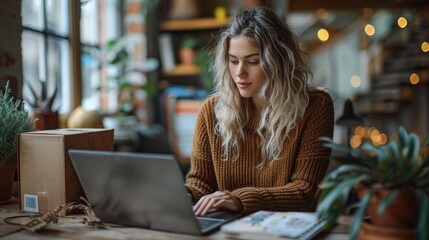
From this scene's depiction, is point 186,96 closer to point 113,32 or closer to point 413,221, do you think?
point 113,32

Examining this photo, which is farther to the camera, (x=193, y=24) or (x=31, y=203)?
A: (x=193, y=24)

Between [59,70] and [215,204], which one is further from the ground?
[59,70]

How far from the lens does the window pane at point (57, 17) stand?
330 cm

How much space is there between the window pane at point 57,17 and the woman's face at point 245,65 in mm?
1897

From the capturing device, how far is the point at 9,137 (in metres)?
1.67

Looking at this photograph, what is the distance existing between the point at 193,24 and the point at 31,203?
3.25 metres

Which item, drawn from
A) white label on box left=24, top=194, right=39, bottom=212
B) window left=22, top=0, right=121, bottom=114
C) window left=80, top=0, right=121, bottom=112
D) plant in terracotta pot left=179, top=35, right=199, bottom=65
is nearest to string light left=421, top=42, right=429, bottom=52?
plant in terracotta pot left=179, top=35, right=199, bottom=65

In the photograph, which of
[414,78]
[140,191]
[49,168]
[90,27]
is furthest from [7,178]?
[414,78]

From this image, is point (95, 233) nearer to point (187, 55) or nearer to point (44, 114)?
point (44, 114)

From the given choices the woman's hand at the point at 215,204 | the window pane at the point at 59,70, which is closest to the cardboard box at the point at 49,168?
the woman's hand at the point at 215,204

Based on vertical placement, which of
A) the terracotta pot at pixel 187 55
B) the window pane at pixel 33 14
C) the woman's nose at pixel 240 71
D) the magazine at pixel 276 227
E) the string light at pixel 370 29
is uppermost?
the string light at pixel 370 29

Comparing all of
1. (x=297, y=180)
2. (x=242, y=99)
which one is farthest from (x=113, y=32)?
(x=297, y=180)

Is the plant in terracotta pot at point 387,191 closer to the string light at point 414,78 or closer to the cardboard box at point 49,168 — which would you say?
the cardboard box at point 49,168

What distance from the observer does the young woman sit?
1.77 meters
